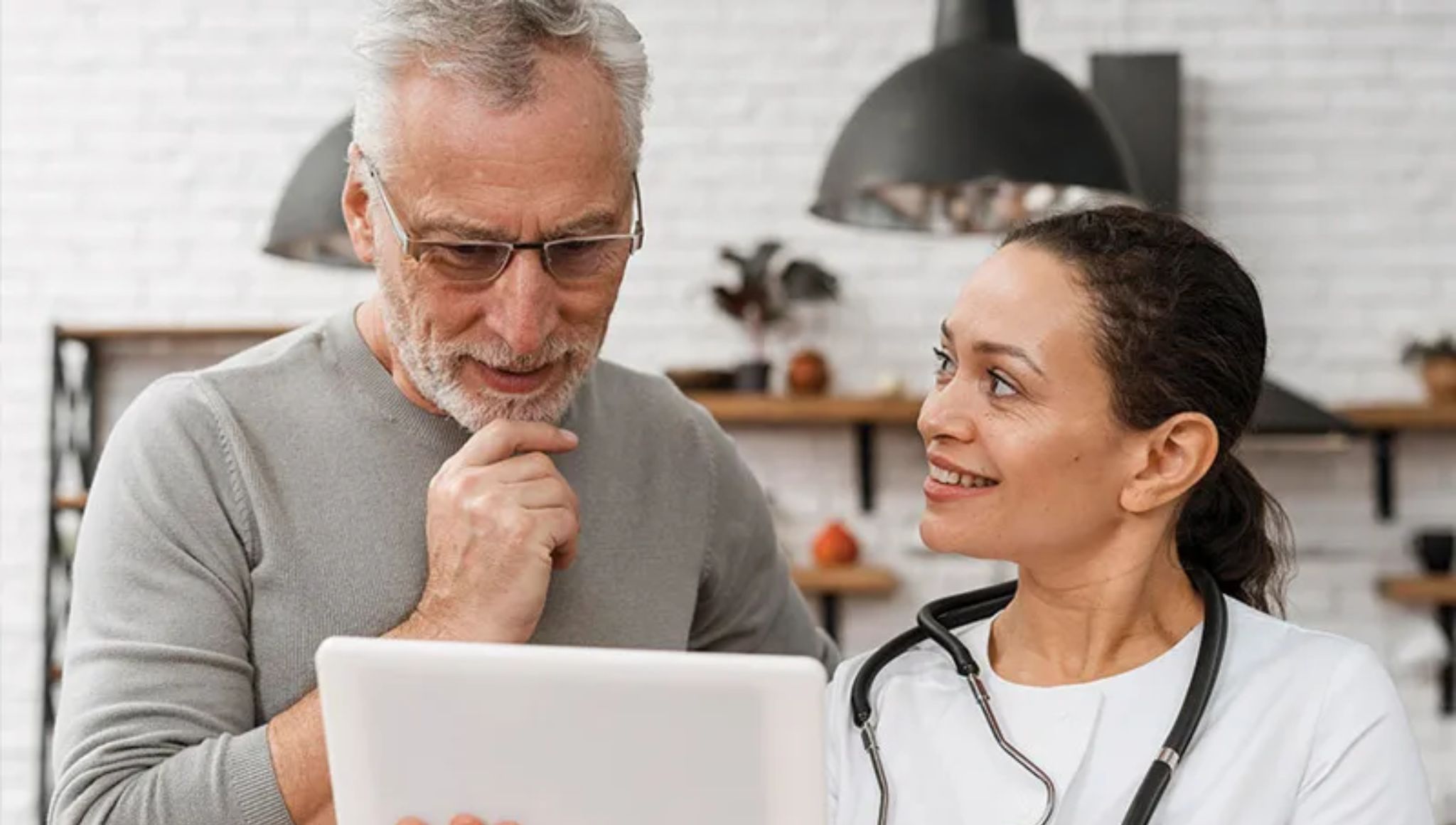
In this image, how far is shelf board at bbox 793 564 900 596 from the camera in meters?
4.92

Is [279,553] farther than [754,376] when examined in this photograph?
No

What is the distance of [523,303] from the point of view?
4.91 feet

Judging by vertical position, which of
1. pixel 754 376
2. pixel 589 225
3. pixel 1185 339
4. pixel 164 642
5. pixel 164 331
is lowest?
pixel 754 376

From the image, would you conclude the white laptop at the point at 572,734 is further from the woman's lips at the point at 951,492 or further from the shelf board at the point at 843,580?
the shelf board at the point at 843,580

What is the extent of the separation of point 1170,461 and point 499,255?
0.61 metres

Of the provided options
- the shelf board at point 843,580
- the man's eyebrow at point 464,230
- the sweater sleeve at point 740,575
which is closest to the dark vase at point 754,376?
the shelf board at point 843,580

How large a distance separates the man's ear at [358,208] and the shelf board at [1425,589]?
3.92 meters

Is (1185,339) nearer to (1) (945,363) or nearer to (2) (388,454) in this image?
(1) (945,363)

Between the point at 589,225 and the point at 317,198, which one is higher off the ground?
the point at 589,225

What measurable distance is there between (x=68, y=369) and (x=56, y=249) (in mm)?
350

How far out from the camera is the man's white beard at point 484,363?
1.55 metres

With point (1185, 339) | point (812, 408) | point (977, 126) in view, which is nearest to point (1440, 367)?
point (812, 408)

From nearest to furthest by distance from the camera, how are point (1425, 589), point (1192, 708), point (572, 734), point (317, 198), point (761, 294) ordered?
point (572, 734) → point (1192, 708) → point (317, 198) → point (1425, 589) → point (761, 294)

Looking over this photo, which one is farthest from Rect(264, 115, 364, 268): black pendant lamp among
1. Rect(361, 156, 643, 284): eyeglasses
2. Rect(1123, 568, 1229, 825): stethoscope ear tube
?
Rect(1123, 568, 1229, 825): stethoscope ear tube
